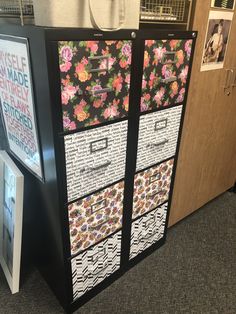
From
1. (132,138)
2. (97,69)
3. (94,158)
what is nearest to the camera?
(97,69)

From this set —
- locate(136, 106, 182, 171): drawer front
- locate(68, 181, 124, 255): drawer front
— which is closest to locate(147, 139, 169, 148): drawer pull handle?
locate(136, 106, 182, 171): drawer front

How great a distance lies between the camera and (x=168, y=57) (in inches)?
49.1

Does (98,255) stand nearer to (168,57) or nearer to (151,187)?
(151,187)

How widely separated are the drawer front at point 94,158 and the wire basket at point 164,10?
21.0 inches

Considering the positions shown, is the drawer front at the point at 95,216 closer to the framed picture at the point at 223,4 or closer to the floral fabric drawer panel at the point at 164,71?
the floral fabric drawer panel at the point at 164,71

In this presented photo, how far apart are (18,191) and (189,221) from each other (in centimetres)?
132

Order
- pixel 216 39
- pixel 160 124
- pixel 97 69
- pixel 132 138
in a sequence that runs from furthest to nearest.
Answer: pixel 216 39, pixel 160 124, pixel 132 138, pixel 97 69

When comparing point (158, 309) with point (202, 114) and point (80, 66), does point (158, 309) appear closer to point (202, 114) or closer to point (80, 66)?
point (202, 114)

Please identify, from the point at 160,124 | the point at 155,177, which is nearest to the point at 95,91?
the point at 160,124

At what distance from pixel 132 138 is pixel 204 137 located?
0.74 metres

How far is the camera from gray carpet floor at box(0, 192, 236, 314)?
1.48 meters

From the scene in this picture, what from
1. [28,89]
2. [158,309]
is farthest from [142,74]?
[158,309]

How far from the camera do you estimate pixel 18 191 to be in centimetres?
131

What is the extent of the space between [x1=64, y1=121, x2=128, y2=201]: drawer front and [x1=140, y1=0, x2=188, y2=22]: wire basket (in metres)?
0.53
